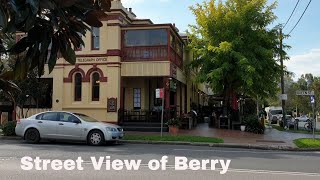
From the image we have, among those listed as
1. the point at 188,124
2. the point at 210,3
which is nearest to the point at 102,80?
the point at 188,124

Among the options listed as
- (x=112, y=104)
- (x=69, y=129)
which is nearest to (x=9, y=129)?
(x=69, y=129)

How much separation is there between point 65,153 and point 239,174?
253 inches

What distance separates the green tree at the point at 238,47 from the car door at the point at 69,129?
36.8 ft

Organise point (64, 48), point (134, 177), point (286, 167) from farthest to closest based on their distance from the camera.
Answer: point (286, 167), point (134, 177), point (64, 48)

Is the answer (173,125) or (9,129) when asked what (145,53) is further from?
(9,129)

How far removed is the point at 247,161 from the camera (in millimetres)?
12508

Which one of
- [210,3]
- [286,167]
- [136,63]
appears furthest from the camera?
[210,3]

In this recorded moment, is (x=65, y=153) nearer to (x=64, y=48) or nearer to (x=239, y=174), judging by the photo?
(x=239, y=174)

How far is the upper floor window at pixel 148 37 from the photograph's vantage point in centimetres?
2473

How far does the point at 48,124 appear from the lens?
1823 centimetres

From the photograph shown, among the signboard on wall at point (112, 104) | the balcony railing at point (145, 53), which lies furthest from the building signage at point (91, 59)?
the signboard on wall at point (112, 104)

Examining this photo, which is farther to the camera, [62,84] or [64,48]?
[62,84]

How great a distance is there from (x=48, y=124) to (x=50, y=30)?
1661cm

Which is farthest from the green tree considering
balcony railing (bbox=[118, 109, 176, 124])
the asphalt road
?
the asphalt road
